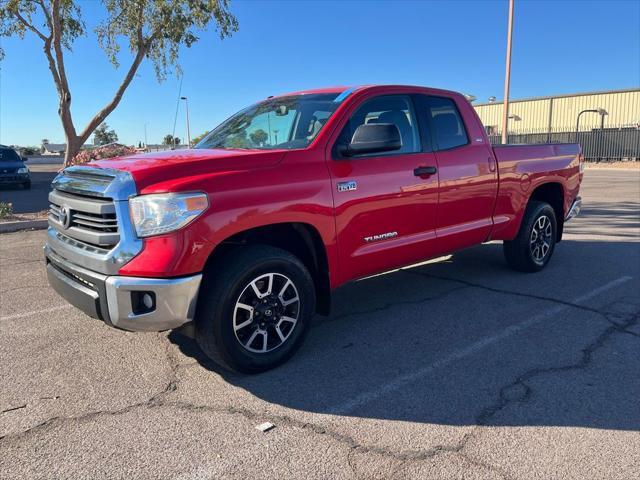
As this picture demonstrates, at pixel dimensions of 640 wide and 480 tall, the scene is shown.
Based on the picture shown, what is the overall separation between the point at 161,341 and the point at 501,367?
8.60 feet

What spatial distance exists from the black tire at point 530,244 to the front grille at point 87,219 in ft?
15.1

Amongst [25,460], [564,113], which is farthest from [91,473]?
[564,113]

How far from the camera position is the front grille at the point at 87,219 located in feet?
10.6

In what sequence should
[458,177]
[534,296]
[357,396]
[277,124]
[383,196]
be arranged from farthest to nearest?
1. [534,296]
2. [458,177]
3. [277,124]
4. [383,196]
5. [357,396]

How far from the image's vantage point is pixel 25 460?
265cm

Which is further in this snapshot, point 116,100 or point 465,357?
point 116,100

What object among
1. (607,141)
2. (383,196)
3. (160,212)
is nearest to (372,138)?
(383,196)

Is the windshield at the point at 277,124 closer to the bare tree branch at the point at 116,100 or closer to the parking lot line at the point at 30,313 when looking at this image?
the parking lot line at the point at 30,313

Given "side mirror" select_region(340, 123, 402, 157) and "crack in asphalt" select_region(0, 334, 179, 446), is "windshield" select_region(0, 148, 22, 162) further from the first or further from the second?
"side mirror" select_region(340, 123, 402, 157)

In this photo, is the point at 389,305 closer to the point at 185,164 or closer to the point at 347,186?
the point at 347,186

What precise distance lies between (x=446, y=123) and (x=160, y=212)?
315 cm

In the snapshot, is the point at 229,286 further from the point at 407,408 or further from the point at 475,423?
the point at 475,423

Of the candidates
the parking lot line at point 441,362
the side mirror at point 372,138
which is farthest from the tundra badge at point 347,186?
the parking lot line at point 441,362

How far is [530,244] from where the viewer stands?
20.2 ft
